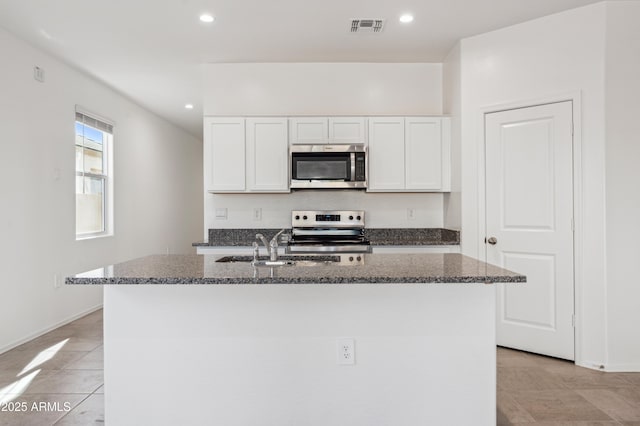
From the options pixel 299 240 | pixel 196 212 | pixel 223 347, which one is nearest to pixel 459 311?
pixel 223 347

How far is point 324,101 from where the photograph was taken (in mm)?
4289

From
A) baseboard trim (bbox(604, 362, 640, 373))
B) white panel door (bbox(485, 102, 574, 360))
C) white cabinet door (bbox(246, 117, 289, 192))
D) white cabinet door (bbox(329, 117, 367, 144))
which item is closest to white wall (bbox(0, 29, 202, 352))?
white cabinet door (bbox(246, 117, 289, 192))

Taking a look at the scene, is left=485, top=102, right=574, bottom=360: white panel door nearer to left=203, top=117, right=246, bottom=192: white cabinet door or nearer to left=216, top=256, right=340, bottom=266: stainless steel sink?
left=216, top=256, right=340, bottom=266: stainless steel sink

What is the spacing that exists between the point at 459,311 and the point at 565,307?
1.79 metres

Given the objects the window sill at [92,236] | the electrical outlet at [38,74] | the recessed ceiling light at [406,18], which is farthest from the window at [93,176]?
the recessed ceiling light at [406,18]

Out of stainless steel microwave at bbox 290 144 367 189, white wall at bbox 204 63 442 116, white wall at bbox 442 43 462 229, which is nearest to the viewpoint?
white wall at bbox 442 43 462 229

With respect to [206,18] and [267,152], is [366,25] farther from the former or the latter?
[267,152]

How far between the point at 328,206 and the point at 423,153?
1122 mm

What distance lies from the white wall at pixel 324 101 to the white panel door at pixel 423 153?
12.6 inches

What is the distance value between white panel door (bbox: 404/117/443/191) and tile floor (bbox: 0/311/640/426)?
1.67 metres

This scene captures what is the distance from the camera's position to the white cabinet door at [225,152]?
3.99m

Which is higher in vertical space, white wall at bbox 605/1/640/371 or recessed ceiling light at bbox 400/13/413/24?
recessed ceiling light at bbox 400/13/413/24

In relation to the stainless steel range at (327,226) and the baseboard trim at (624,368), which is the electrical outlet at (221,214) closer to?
the stainless steel range at (327,226)

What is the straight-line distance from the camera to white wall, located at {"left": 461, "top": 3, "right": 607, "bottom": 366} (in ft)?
9.82
